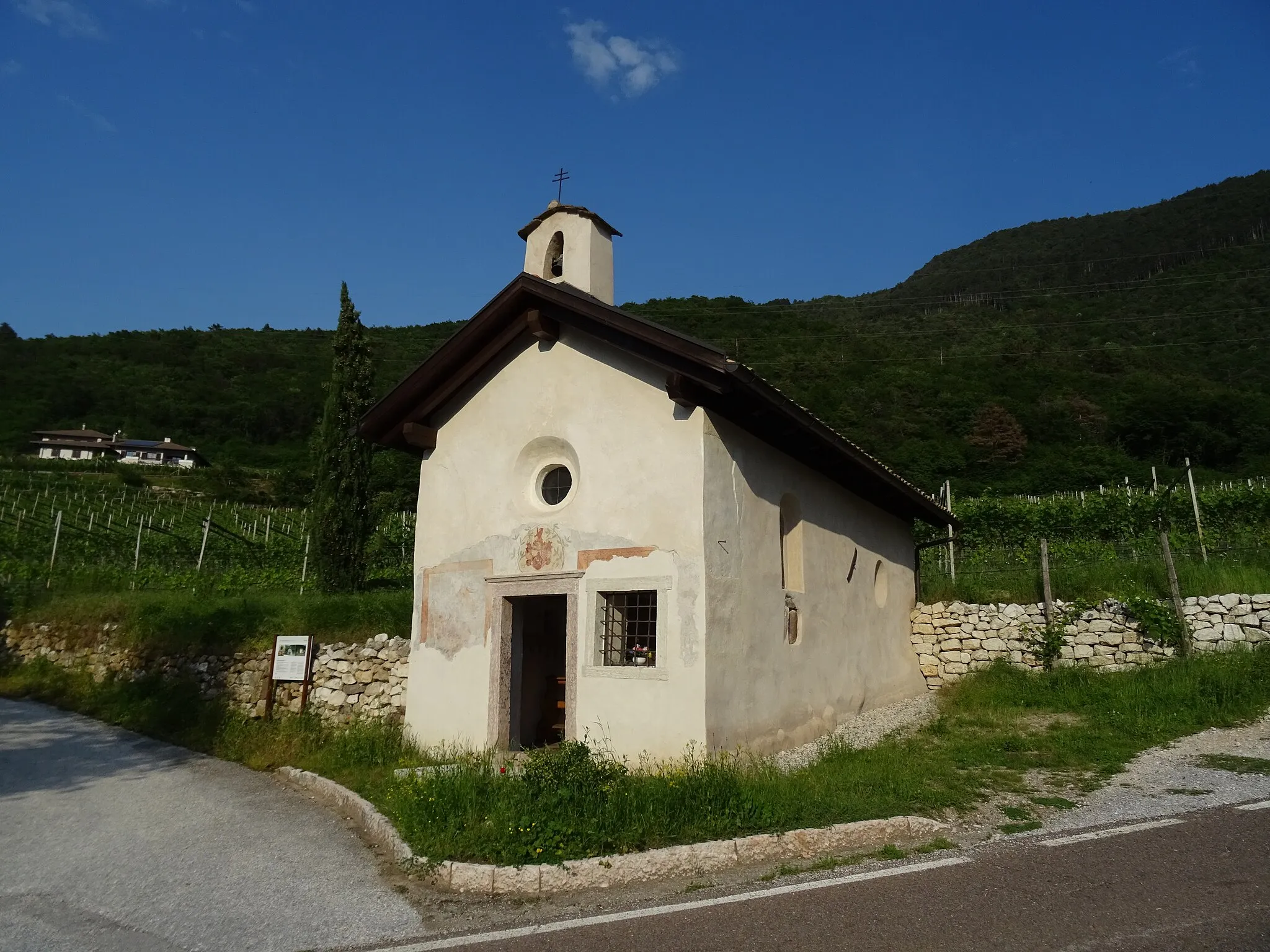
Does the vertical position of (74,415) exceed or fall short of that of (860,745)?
it exceeds it

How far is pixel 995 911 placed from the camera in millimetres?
5266

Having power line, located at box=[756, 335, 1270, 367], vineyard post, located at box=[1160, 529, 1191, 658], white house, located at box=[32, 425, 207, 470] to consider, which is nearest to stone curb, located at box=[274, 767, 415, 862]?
vineyard post, located at box=[1160, 529, 1191, 658]

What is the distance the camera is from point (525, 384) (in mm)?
11305

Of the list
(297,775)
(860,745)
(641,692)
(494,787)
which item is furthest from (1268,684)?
(297,775)

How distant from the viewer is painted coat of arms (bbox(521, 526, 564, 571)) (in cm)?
1041

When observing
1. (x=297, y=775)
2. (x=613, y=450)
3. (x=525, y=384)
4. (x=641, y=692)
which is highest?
(x=525, y=384)

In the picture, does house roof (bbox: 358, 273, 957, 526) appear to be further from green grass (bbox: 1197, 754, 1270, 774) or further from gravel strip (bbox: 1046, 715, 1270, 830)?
green grass (bbox: 1197, 754, 1270, 774)

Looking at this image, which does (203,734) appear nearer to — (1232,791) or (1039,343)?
(1232,791)

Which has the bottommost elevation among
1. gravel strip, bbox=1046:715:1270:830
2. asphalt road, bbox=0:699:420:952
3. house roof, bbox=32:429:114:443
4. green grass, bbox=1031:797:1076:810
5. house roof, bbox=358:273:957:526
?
asphalt road, bbox=0:699:420:952

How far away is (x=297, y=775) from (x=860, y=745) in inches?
281

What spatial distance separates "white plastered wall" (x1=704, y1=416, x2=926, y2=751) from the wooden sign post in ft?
21.9

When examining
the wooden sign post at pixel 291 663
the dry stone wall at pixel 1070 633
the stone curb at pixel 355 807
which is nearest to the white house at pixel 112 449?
the wooden sign post at pixel 291 663

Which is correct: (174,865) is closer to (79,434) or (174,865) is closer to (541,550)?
(541,550)

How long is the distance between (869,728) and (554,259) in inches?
334
